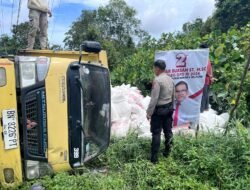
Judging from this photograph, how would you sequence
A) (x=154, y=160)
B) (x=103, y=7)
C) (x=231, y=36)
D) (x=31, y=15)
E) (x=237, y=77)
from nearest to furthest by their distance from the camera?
(x=154, y=160) → (x=31, y=15) → (x=237, y=77) → (x=231, y=36) → (x=103, y=7)

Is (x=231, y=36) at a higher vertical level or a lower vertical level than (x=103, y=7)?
lower

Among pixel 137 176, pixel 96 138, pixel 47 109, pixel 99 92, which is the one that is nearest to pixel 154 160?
pixel 137 176

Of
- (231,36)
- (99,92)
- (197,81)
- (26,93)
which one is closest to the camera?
(26,93)

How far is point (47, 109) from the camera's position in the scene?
199 inches

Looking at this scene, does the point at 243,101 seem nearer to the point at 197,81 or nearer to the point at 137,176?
the point at 197,81

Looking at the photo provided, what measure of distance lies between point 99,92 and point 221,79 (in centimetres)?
535

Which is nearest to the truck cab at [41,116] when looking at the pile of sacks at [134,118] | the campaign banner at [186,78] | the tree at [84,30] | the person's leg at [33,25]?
the campaign banner at [186,78]

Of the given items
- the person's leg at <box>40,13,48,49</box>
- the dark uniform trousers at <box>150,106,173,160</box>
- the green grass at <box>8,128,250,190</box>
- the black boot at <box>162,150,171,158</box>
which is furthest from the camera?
the person's leg at <box>40,13,48,49</box>

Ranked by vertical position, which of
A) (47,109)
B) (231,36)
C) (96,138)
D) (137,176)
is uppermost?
(231,36)

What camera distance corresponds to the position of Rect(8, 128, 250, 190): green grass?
5316 mm

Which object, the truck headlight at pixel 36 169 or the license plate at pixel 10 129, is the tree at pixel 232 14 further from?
the license plate at pixel 10 129

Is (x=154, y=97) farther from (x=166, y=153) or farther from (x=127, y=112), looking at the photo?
(x=127, y=112)

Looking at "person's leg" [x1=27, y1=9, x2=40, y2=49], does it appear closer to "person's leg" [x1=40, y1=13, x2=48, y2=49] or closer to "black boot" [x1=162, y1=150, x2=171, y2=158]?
"person's leg" [x1=40, y1=13, x2=48, y2=49]

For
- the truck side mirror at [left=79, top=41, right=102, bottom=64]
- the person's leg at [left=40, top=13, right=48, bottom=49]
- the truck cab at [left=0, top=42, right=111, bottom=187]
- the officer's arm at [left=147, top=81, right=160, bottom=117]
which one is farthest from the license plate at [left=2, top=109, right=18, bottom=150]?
the person's leg at [left=40, top=13, right=48, bottom=49]
